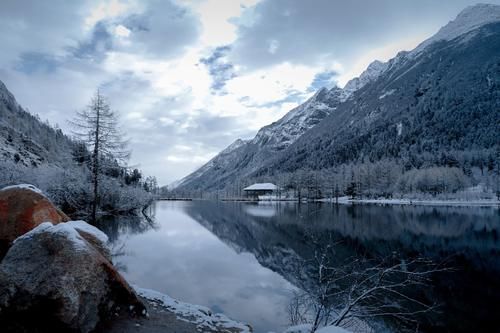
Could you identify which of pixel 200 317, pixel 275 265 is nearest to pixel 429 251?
pixel 275 265

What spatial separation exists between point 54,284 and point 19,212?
399 centimetres

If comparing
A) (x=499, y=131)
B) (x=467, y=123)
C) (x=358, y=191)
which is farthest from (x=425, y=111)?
(x=358, y=191)

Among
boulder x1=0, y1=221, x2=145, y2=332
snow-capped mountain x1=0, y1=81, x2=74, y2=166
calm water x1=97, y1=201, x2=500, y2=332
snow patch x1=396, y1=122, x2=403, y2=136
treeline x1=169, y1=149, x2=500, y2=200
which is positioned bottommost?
calm water x1=97, y1=201, x2=500, y2=332

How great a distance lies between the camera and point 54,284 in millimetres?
5973

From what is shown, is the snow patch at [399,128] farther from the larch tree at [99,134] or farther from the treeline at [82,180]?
the larch tree at [99,134]

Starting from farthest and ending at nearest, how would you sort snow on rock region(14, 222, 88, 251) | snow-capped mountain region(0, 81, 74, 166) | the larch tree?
1. snow-capped mountain region(0, 81, 74, 166)
2. the larch tree
3. snow on rock region(14, 222, 88, 251)

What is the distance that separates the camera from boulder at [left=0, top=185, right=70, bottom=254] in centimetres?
861

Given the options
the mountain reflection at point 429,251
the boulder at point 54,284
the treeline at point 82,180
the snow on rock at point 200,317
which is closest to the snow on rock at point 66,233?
the boulder at point 54,284

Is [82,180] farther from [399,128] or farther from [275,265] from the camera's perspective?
[399,128]

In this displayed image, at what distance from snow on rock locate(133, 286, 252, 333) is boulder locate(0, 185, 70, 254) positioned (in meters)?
3.72

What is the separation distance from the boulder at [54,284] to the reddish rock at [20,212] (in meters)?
2.30

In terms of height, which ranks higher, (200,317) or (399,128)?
(399,128)

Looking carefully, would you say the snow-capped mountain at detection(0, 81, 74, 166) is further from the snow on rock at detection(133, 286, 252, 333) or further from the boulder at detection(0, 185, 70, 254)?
the snow on rock at detection(133, 286, 252, 333)

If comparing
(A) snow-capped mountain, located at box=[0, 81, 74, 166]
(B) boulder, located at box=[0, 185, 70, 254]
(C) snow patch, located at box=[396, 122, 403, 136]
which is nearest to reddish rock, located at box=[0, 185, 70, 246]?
(B) boulder, located at box=[0, 185, 70, 254]
